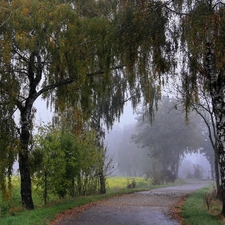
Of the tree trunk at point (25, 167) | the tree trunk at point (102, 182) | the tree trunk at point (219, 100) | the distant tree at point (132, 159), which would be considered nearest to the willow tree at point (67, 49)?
the tree trunk at point (25, 167)

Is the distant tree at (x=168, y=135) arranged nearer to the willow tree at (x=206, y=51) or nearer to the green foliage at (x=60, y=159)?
the green foliage at (x=60, y=159)

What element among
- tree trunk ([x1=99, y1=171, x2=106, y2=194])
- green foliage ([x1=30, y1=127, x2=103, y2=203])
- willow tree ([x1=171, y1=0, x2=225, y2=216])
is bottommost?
tree trunk ([x1=99, y1=171, x2=106, y2=194])

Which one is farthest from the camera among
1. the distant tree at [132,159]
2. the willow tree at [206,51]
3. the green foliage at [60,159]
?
the distant tree at [132,159]

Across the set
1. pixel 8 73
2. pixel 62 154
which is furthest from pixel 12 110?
pixel 62 154

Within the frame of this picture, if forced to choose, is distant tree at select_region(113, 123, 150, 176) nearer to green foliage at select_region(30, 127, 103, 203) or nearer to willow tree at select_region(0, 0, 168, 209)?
green foliage at select_region(30, 127, 103, 203)

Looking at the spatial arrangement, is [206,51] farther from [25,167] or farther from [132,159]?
[132,159]

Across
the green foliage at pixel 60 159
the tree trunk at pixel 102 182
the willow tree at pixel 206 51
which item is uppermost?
the willow tree at pixel 206 51

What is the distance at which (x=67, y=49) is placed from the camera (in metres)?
11.5

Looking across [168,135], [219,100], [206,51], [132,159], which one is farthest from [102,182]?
[132,159]

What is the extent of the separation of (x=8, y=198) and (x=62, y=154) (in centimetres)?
461

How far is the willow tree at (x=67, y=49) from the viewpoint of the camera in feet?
31.2

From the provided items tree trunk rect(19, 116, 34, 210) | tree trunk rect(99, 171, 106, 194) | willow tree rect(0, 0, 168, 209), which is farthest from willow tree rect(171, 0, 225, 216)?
tree trunk rect(99, 171, 106, 194)

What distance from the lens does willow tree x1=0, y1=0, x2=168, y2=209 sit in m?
9.52

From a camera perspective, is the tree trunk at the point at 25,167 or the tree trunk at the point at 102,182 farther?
the tree trunk at the point at 102,182
